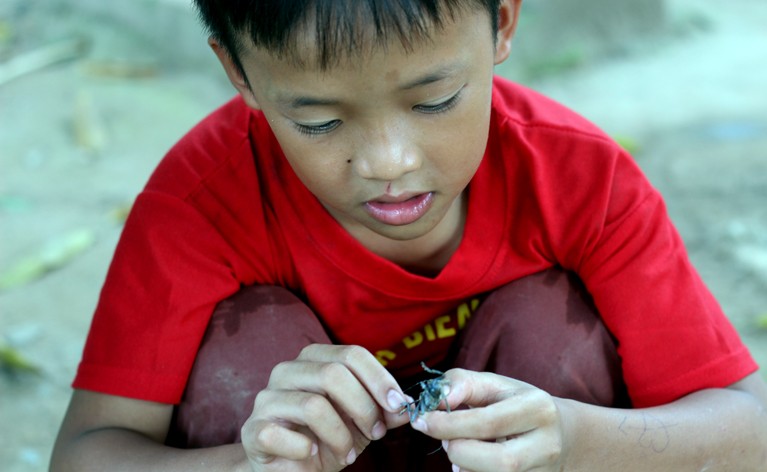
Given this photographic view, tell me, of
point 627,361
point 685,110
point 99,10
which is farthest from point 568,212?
point 99,10

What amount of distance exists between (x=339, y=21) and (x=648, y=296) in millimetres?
731

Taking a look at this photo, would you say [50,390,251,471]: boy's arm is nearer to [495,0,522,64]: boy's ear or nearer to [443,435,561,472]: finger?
[443,435,561,472]: finger

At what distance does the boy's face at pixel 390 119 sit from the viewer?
1.32 meters

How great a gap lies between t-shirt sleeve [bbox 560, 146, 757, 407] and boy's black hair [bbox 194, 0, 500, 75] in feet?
1.64

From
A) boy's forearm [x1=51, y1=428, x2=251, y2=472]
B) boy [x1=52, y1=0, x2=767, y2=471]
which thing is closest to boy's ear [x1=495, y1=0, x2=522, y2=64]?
boy [x1=52, y1=0, x2=767, y2=471]

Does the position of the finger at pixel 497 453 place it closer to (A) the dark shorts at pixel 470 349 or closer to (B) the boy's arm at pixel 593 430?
(B) the boy's arm at pixel 593 430

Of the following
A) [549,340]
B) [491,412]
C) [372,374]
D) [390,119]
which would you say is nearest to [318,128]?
[390,119]

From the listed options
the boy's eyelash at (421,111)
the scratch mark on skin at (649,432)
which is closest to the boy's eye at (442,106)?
the boy's eyelash at (421,111)

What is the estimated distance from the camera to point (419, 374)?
187 centimetres

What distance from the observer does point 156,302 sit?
5.33 ft

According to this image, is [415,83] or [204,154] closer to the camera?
[415,83]

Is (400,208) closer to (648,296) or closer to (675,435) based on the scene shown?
(648,296)

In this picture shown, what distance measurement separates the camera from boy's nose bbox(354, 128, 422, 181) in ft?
4.46

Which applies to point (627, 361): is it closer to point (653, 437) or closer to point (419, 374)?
point (653, 437)
